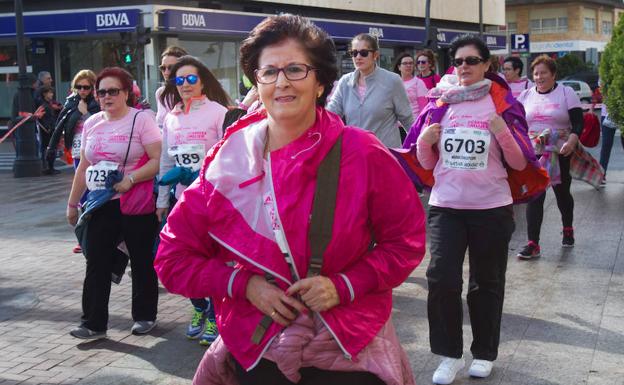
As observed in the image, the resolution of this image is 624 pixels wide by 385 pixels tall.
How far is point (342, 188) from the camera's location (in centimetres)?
256

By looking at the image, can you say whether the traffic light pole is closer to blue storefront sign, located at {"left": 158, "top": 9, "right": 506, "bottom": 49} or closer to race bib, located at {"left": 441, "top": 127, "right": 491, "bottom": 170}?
blue storefront sign, located at {"left": 158, "top": 9, "right": 506, "bottom": 49}

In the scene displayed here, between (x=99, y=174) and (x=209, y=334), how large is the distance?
1253 millimetres

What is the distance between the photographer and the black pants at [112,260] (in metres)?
6.04

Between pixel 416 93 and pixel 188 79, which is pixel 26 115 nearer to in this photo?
pixel 416 93

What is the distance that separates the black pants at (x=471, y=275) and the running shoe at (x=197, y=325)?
1712 mm

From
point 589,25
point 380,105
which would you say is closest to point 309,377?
point 380,105

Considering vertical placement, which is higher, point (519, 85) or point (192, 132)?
point (519, 85)

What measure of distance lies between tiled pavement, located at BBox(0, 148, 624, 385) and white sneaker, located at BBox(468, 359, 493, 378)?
47 millimetres

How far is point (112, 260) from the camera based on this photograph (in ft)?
20.4

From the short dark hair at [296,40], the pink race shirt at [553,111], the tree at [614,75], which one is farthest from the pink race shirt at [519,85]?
the short dark hair at [296,40]

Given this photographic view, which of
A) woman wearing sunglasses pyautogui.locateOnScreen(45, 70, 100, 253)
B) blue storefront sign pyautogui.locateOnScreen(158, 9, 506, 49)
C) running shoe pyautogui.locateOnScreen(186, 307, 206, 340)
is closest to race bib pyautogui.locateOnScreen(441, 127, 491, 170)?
running shoe pyautogui.locateOnScreen(186, 307, 206, 340)

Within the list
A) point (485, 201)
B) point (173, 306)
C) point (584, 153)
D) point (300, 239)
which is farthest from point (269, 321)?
point (584, 153)

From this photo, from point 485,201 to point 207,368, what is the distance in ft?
8.44

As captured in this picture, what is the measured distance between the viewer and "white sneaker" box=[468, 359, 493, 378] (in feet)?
16.3
